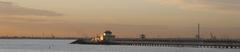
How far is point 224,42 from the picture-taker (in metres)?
180

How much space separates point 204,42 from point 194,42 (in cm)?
421

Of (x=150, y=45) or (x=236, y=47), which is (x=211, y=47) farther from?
(x=150, y=45)

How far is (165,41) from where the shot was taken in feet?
652

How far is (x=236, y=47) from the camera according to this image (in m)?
169

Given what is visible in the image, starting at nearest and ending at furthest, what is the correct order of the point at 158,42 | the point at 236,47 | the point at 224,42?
1. the point at 236,47
2. the point at 224,42
3. the point at 158,42

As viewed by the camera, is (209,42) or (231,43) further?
(209,42)

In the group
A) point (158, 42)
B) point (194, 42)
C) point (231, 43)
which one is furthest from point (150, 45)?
point (231, 43)

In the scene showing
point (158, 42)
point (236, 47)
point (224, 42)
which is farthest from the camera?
point (158, 42)

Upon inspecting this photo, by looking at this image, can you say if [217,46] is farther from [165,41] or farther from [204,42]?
[165,41]

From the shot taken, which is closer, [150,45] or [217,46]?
[217,46]

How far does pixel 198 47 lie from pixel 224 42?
5864 millimetres

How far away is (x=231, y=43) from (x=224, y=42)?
7889 millimetres

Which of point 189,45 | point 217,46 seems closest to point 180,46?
point 189,45

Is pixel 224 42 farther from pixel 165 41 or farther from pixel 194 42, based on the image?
pixel 165 41
